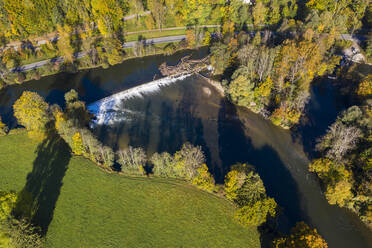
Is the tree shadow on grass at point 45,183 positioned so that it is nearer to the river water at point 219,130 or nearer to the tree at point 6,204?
the tree at point 6,204

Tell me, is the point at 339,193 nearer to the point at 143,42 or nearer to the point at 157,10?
the point at 143,42

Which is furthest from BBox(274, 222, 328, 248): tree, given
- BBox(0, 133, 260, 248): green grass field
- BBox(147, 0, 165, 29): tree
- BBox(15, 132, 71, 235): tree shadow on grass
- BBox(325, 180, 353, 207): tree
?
BBox(147, 0, 165, 29): tree

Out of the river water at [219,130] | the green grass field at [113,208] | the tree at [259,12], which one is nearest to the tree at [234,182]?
the green grass field at [113,208]

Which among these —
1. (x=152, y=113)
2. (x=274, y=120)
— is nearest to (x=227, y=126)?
(x=274, y=120)

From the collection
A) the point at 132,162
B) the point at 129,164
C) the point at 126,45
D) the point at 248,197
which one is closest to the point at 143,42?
the point at 126,45

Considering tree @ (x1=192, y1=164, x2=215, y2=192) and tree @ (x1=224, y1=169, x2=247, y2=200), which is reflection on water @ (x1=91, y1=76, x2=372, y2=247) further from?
tree @ (x1=224, y1=169, x2=247, y2=200)

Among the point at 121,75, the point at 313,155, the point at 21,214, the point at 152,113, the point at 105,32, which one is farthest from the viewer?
the point at 105,32

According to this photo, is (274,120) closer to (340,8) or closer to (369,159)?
(369,159)
